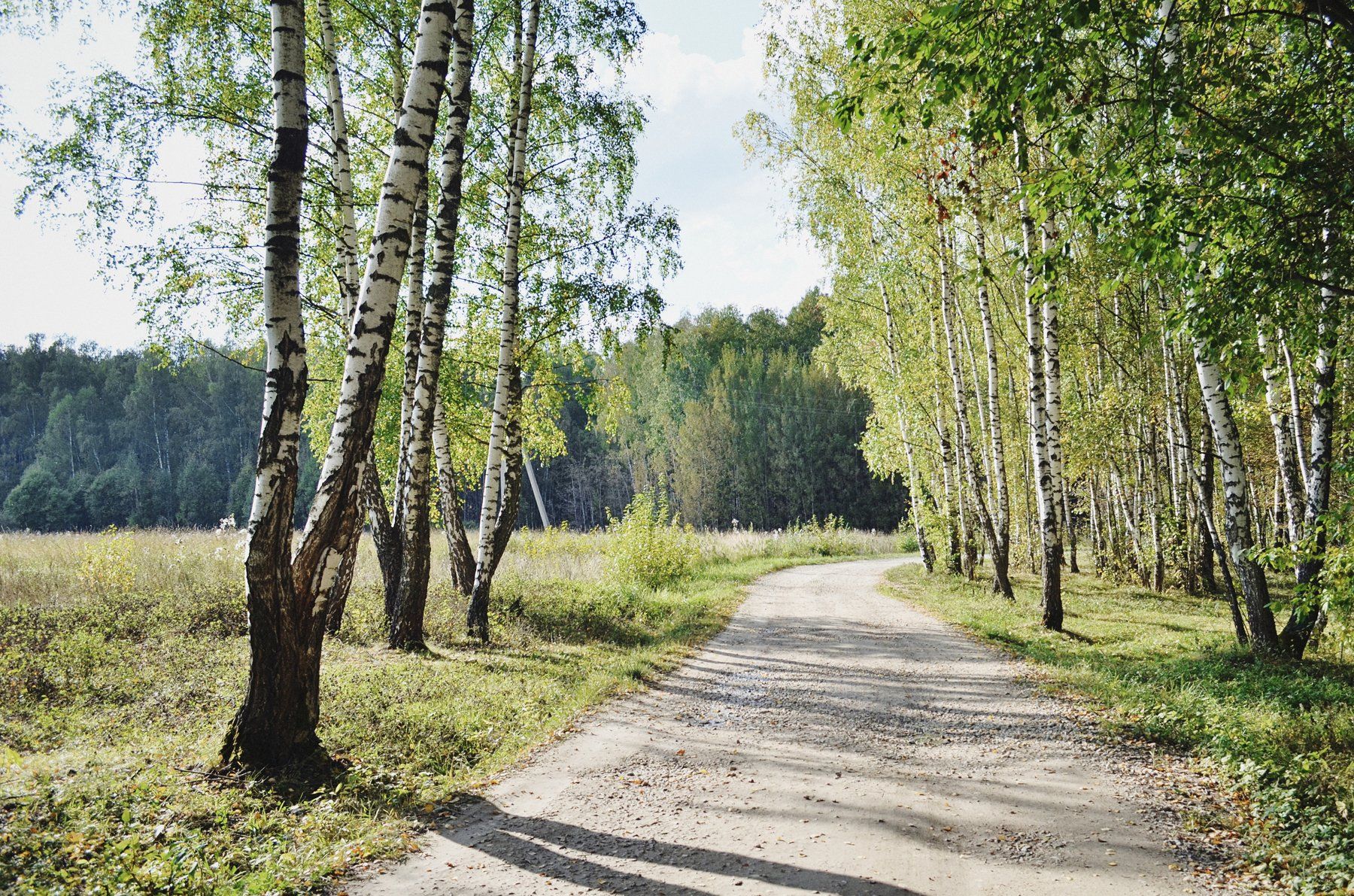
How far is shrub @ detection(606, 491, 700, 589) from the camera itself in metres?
16.4

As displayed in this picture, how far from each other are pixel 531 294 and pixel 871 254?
10490 mm

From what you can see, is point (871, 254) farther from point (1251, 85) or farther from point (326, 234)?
point (1251, 85)

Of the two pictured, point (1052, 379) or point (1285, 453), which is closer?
point (1285, 453)

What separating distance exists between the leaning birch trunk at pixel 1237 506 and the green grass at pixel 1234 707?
434 millimetres

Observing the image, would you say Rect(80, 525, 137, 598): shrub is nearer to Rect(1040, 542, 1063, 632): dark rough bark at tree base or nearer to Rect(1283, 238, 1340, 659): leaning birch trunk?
Rect(1040, 542, 1063, 632): dark rough bark at tree base

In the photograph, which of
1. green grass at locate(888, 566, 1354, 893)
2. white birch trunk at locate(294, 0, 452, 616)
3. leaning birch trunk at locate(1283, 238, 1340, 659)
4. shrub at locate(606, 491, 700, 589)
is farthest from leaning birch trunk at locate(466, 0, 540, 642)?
leaning birch trunk at locate(1283, 238, 1340, 659)

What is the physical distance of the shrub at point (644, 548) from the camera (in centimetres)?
1644

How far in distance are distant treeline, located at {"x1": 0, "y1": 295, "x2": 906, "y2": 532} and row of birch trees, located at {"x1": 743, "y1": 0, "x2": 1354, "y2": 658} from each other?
2943 centimetres

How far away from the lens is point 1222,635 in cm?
976

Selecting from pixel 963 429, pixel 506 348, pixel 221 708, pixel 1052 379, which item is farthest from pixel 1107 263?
pixel 221 708

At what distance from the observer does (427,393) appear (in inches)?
361

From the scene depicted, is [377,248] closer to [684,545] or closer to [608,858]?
[608,858]

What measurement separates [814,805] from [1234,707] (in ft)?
13.0

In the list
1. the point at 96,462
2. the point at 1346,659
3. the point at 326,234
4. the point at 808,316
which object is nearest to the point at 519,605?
the point at 326,234
